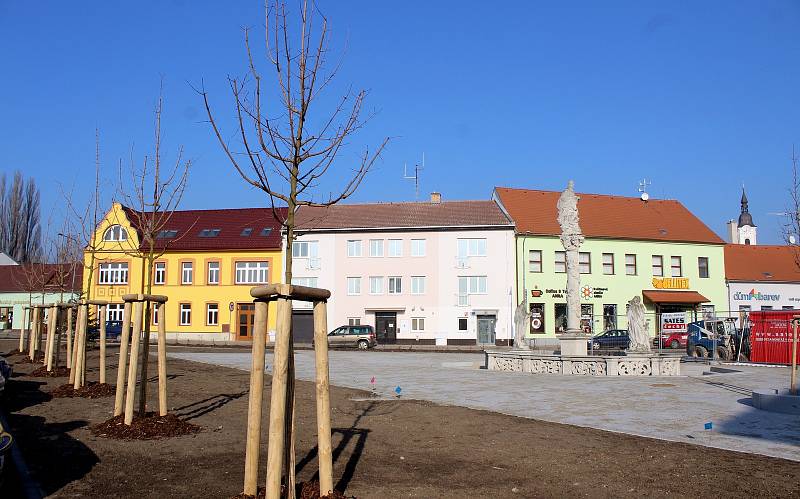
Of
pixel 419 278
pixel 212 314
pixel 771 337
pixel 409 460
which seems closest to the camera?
pixel 409 460

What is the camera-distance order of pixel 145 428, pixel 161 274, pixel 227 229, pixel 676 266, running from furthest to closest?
pixel 227 229 → pixel 161 274 → pixel 676 266 → pixel 145 428

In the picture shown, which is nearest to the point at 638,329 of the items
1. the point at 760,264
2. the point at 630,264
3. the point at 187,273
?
the point at 630,264

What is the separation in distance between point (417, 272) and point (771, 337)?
2743 cm

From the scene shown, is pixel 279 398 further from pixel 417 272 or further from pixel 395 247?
pixel 395 247

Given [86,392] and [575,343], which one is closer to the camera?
[86,392]

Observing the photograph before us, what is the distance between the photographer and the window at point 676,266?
179ft

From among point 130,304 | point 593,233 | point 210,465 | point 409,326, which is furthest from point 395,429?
point 593,233

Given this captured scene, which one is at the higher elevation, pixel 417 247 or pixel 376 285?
pixel 417 247

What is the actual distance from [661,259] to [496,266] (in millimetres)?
14169

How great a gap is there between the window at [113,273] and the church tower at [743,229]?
61545 mm

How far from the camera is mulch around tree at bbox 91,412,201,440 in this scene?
366 inches

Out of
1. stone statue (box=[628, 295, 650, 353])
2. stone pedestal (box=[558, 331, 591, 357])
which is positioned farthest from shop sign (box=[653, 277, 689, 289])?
stone pedestal (box=[558, 331, 591, 357])

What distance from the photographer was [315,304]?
231 inches

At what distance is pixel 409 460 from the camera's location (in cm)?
819
